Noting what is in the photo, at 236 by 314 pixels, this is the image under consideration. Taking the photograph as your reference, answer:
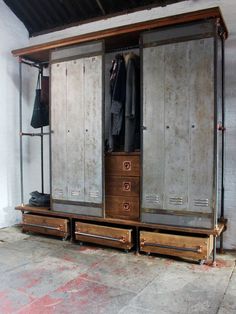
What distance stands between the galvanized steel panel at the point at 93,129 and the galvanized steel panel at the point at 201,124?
99cm

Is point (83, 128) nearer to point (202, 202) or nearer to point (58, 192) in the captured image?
point (58, 192)

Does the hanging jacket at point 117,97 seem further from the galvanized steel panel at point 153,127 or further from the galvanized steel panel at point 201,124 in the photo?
the galvanized steel panel at point 201,124

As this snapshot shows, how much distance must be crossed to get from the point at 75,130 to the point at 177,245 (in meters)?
1.66

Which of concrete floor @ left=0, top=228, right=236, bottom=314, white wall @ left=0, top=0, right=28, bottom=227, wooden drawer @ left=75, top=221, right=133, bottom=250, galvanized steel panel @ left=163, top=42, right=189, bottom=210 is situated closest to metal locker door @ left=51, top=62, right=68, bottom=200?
wooden drawer @ left=75, top=221, right=133, bottom=250

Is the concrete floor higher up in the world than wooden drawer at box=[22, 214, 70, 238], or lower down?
lower down

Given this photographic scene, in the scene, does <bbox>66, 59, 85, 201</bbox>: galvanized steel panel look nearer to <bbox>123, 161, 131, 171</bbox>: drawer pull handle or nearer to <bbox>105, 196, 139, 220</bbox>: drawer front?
<bbox>105, 196, 139, 220</bbox>: drawer front

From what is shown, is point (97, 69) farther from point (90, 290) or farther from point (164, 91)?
point (90, 290)

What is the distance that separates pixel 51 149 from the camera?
3.64 metres

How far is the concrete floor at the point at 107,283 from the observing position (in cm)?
207

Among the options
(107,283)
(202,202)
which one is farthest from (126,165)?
(107,283)

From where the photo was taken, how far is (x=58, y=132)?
3580 millimetres

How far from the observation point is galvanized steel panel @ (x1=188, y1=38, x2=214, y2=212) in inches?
108

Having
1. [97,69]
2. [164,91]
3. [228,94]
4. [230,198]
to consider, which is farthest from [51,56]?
[230,198]

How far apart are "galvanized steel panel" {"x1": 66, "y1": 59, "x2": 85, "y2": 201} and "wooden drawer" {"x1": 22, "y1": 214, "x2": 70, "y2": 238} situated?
1.03 ft
